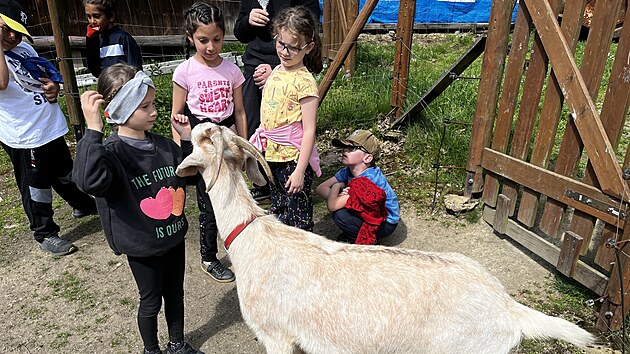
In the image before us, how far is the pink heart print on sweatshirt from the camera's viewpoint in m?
2.64

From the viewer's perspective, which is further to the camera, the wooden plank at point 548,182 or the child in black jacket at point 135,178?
the wooden plank at point 548,182

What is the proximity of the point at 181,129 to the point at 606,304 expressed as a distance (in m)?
3.48

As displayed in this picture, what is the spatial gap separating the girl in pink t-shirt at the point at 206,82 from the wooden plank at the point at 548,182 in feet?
8.48

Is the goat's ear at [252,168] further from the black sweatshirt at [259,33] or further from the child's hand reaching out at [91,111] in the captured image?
the black sweatshirt at [259,33]

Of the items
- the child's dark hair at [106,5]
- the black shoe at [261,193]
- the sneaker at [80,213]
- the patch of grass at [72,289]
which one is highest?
the child's dark hair at [106,5]

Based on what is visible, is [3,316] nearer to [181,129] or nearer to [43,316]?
[43,316]

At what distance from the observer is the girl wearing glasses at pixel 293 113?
3.25m

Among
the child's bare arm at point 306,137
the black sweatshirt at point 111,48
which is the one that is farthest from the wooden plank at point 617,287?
the black sweatshirt at point 111,48

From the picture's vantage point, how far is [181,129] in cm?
345

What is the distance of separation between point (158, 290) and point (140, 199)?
0.65 m

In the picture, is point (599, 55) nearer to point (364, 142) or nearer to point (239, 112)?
point (364, 142)

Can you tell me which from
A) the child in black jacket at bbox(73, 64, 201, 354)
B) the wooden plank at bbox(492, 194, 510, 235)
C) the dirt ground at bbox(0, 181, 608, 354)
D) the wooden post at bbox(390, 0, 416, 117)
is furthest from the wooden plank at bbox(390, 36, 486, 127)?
the child in black jacket at bbox(73, 64, 201, 354)

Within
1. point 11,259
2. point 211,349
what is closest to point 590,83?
point 211,349

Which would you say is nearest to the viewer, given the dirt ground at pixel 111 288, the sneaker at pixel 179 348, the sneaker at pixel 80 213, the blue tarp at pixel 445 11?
the sneaker at pixel 179 348
